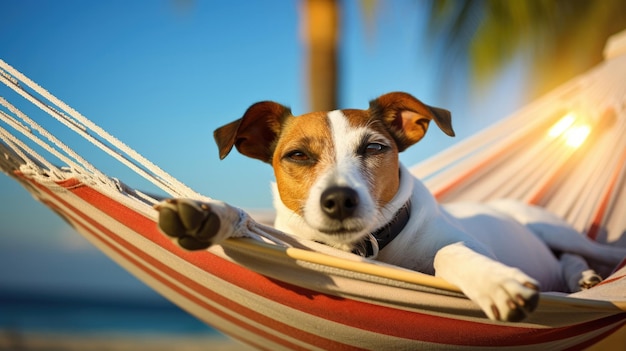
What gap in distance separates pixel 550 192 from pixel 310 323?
2.17 m

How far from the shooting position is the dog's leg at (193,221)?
3.84 feet

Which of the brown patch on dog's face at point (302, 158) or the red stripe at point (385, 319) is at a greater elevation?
the brown patch on dog's face at point (302, 158)

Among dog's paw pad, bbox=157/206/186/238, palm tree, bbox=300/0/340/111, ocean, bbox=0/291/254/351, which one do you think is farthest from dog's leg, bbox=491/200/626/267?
ocean, bbox=0/291/254/351

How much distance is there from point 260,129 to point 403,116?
1.88 ft

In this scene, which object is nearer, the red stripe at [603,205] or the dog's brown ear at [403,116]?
the dog's brown ear at [403,116]

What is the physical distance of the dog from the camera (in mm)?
1198

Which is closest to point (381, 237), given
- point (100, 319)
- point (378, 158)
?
point (378, 158)

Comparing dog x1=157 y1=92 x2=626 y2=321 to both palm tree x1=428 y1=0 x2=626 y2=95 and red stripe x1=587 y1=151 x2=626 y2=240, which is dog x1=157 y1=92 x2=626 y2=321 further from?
palm tree x1=428 y1=0 x2=626 y2=95

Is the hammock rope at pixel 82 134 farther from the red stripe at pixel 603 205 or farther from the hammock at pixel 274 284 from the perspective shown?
the red stripe at pixel 603 205

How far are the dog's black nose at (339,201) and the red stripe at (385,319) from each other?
27 cm

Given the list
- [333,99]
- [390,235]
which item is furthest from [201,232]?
[333,99]

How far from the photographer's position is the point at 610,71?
3.60m

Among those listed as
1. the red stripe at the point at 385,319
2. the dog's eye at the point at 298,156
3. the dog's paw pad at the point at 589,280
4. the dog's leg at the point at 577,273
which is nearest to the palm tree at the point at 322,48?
the dog's leg at the point at 577,273

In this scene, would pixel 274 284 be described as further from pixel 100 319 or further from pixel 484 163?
pixel 100 319
